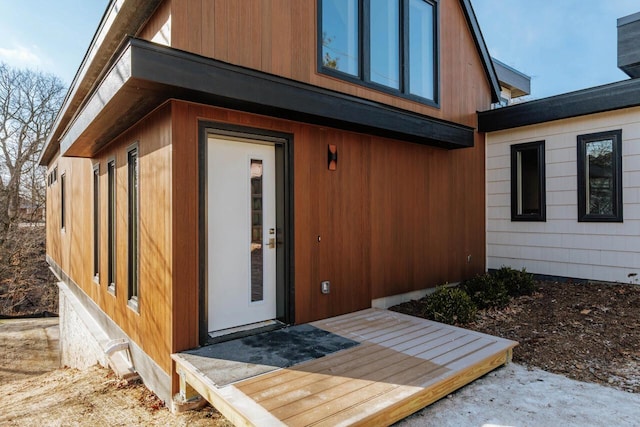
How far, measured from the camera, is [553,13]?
20.8 meters

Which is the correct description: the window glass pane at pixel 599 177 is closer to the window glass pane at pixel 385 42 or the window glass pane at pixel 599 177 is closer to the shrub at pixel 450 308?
the shrub at pixel 450 308

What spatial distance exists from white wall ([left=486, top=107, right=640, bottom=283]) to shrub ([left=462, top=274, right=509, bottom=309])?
41.2 inches

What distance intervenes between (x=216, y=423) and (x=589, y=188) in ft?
19.7

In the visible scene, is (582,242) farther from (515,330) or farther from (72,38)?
(72,38)

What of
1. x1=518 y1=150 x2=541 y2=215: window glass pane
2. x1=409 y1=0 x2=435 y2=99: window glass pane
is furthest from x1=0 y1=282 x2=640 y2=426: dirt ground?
x1=409 y1=0 x2=435 y2=99: window glass pane

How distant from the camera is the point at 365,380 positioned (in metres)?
2.97

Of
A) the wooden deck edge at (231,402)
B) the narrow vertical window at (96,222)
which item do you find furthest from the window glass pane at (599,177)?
the narrow vertical window at (96,222)

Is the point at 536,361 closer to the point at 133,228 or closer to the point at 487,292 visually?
the point at 487,292

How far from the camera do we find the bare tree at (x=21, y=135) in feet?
56.0

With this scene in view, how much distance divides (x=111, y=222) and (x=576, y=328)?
613cm

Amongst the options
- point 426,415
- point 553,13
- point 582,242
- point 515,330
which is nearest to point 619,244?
point 582,242

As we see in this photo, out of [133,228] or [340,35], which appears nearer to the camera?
[133,228]

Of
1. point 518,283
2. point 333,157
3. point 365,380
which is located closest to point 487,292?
point 518,283

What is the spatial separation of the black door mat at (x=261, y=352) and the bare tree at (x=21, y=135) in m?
17.8
